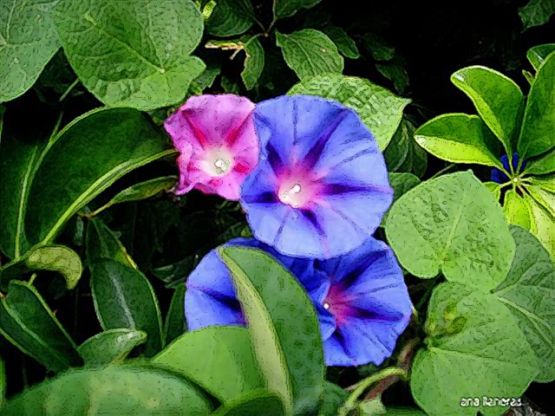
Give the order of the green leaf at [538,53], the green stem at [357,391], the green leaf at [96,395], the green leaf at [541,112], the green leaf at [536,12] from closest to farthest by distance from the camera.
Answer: the green leaf at [96,395], the green stem at [357,391], the green leaf at [541,112], the green leaf at [538,53], the green leaf at [536,12]

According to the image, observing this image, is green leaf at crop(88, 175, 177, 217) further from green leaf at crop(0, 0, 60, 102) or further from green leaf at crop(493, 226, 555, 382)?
green leaf at crop(493, 226, 555, 382)

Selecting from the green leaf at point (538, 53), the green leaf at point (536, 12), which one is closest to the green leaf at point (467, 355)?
the green leaf at point (538, 53)

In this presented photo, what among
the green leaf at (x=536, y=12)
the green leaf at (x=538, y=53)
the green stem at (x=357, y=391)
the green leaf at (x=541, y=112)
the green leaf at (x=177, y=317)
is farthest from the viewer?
the green leaf at (x=536, y=12)

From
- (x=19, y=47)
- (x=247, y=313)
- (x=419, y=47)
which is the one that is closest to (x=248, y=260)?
(x=247, y=313)

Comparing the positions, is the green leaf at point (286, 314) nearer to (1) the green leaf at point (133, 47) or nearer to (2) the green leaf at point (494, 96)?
(1) the green leaf at point (133, 47)

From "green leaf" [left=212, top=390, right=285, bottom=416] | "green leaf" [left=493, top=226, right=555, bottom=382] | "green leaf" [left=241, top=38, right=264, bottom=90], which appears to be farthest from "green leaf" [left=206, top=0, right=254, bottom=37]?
"green leaf" [left=212, top=390, right=285, bottom=416]

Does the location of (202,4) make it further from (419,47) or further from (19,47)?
(419,47)

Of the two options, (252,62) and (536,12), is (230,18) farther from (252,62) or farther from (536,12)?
(536,12)
